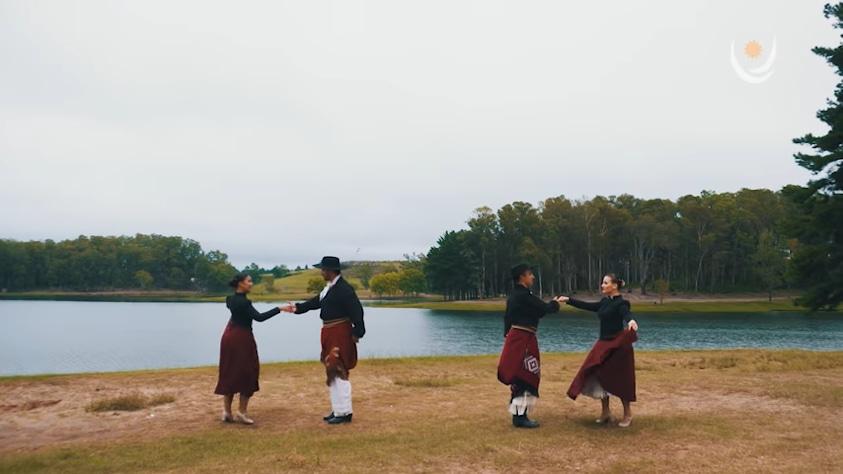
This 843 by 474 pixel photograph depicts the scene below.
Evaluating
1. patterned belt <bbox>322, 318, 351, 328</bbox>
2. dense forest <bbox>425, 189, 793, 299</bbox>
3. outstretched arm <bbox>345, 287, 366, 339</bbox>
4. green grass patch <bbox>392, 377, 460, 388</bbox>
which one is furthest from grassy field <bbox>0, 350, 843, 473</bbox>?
dense forest <bbox>425, 189, 793, 299</bbox>

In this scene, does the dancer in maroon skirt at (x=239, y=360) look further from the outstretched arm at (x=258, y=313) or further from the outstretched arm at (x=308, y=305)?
the outstretched arm at (x=308, y=305)

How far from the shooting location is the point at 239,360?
357 inches

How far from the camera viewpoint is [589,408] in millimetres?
10297

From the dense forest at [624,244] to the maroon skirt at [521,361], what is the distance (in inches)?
3115

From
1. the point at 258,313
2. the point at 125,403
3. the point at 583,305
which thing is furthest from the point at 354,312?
the point at 125,403

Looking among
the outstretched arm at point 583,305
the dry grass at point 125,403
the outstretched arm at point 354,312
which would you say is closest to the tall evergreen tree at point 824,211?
the outstretched arm at point 583,305

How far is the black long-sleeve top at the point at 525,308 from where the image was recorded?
8.71 metres

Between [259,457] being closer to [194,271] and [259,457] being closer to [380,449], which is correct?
[380,449]

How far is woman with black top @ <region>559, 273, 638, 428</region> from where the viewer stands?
8.53 m

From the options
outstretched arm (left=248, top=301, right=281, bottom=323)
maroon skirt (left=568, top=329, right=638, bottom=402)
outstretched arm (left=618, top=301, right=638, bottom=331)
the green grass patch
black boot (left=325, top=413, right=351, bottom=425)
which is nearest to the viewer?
outstretched arm (left=618, top=301, right=638, bottom=331)

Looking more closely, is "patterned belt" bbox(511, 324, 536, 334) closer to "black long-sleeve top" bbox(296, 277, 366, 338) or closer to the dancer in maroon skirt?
"black long-sleeve top" bbox(296, 277, 366, 338)

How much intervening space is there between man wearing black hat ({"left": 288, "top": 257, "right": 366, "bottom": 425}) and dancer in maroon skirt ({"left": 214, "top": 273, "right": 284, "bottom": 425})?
801 mm

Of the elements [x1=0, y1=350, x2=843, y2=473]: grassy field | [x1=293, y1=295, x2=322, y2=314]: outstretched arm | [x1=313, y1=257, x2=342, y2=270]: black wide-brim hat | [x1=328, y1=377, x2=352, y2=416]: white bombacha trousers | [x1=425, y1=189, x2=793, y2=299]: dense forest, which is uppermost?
[x1=425, y1=189, x2=793, y2=299]: dense forest

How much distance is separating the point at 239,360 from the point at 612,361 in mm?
5911
